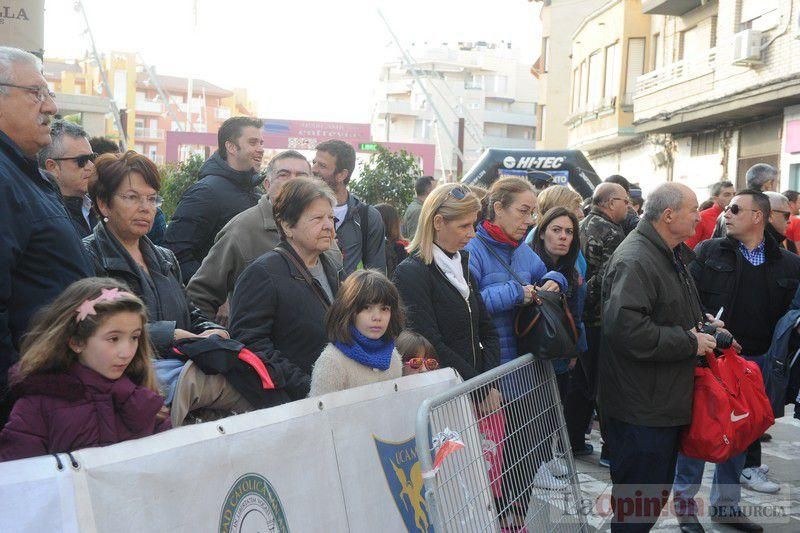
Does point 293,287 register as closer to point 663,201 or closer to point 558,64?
point 663,201

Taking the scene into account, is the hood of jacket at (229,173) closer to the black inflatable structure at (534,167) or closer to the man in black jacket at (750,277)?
the man in black jacket at (750,277)

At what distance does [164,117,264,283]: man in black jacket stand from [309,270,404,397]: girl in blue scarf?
6.22ft

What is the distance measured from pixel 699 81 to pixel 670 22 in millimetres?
5345

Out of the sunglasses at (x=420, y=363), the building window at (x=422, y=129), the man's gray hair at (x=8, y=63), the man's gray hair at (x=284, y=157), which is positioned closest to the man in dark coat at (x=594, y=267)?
the man's gray hair at (x=284, y=157)

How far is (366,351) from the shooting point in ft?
12.6

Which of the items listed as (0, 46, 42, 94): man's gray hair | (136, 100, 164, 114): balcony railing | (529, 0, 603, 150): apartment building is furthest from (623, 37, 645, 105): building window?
(136, 100, 164, 114): balcony railing

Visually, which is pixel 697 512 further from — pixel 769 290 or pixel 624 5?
pixel 624 5

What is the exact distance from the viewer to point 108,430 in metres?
2.79

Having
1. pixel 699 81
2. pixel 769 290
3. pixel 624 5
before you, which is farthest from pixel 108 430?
pixel 624 5

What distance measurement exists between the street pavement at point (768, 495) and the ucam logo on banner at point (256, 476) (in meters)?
2.29

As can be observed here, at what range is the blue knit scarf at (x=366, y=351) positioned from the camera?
150 inches

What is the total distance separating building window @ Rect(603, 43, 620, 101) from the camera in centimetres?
3133

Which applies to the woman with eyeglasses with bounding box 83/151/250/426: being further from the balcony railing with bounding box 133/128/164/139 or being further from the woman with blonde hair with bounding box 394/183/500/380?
the balcony railing with bounding box 133/128/164/139

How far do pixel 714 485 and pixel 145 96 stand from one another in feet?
392
